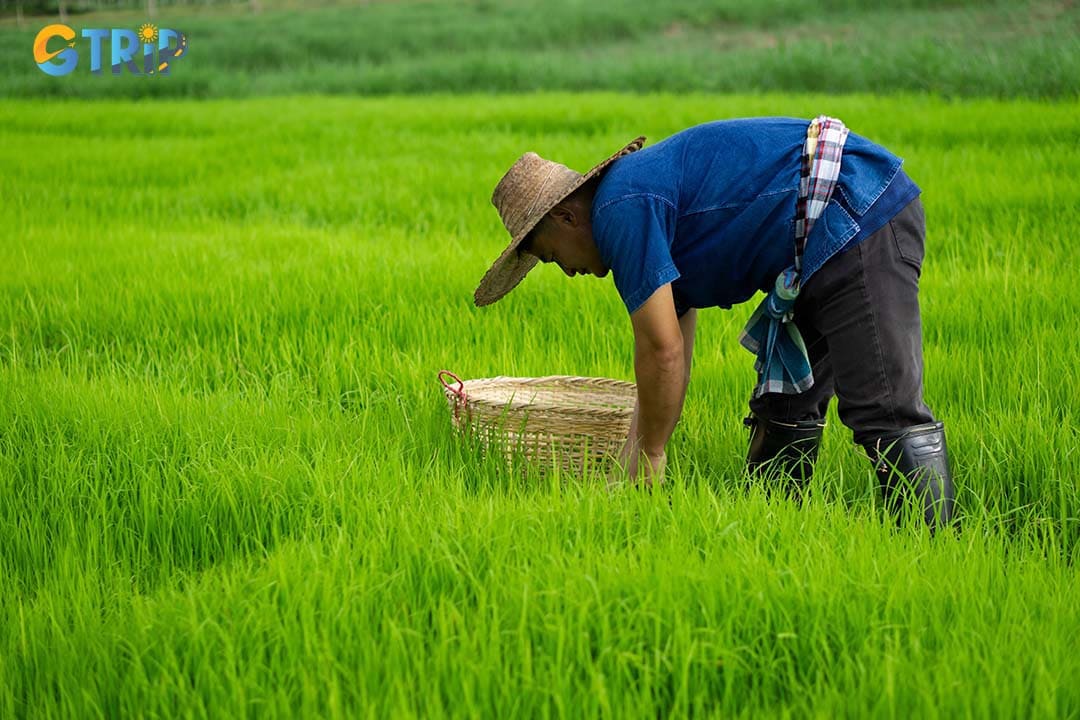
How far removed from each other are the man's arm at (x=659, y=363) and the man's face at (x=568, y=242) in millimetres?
189

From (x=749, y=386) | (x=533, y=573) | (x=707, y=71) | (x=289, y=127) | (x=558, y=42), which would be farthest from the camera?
(x=558, y=42)

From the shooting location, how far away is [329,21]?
2088 cm

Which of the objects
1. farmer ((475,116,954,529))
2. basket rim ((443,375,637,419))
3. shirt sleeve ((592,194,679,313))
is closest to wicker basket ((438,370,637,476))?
basket rim ((443,375,637,419))

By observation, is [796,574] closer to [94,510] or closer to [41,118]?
[94,510]

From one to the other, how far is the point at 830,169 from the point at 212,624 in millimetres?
1578

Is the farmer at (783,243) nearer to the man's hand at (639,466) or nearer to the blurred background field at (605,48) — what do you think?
the man's hand at (639,466)

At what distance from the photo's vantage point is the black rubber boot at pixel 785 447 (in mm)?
2656

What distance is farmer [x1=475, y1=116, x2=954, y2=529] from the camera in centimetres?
229

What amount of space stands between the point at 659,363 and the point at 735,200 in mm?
418

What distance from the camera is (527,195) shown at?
7.74ft

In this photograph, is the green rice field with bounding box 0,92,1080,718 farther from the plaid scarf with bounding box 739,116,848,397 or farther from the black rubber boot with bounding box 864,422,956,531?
the plaid scarf with bounding box 739,116,848,397

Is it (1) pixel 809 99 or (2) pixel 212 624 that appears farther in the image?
(1) pixel 809 99

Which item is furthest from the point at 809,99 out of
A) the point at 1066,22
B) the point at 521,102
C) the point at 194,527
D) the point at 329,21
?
the point at 329,21

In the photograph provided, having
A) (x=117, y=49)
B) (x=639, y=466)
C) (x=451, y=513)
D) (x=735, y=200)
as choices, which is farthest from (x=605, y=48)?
(x=451, y=513)
